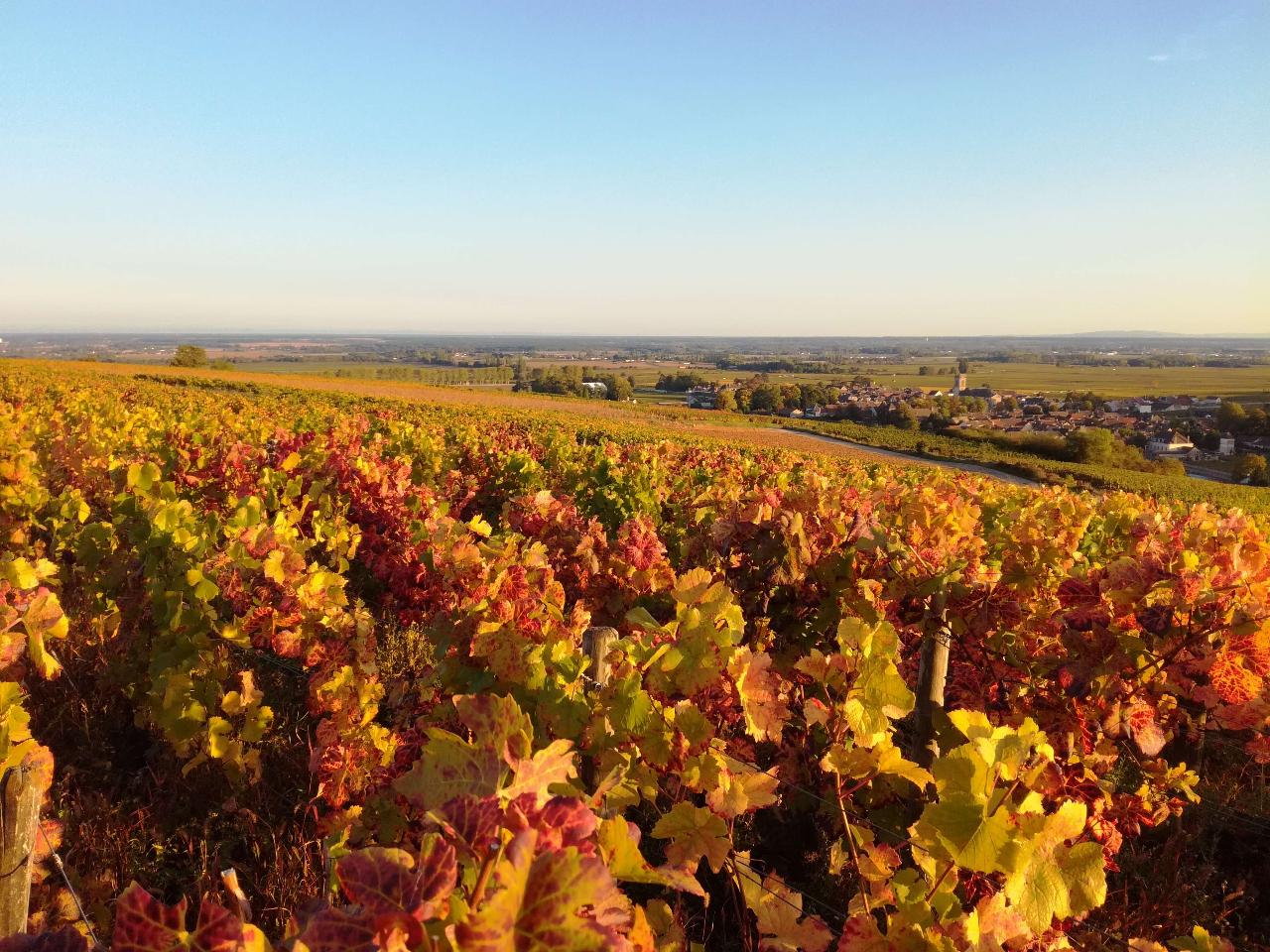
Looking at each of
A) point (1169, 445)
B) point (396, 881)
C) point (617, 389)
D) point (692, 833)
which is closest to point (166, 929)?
point (396, 881)

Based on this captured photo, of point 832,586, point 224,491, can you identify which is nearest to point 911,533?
point 832,586

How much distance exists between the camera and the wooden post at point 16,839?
164 centimetres

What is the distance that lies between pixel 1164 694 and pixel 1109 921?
988mm

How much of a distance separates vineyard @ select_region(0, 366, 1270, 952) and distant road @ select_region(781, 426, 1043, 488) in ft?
117

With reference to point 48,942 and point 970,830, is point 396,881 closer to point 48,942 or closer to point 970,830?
point 48,942

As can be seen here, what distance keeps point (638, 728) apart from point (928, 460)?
157ft

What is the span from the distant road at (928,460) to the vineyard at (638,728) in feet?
117

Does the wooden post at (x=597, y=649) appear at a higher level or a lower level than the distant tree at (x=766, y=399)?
lower

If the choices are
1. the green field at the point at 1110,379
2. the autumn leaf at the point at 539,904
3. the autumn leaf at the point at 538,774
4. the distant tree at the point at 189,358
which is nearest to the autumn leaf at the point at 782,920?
the autumn leaf at the point at 538,774

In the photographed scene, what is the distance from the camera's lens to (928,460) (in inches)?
1797

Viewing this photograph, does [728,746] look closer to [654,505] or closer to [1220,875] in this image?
[1220,875]

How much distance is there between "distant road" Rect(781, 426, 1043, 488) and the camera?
3953 centimetres

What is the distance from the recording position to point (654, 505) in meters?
6.16

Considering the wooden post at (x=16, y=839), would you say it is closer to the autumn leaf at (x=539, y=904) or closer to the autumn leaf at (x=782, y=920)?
the autumn leaf at (x=539, y=904)
